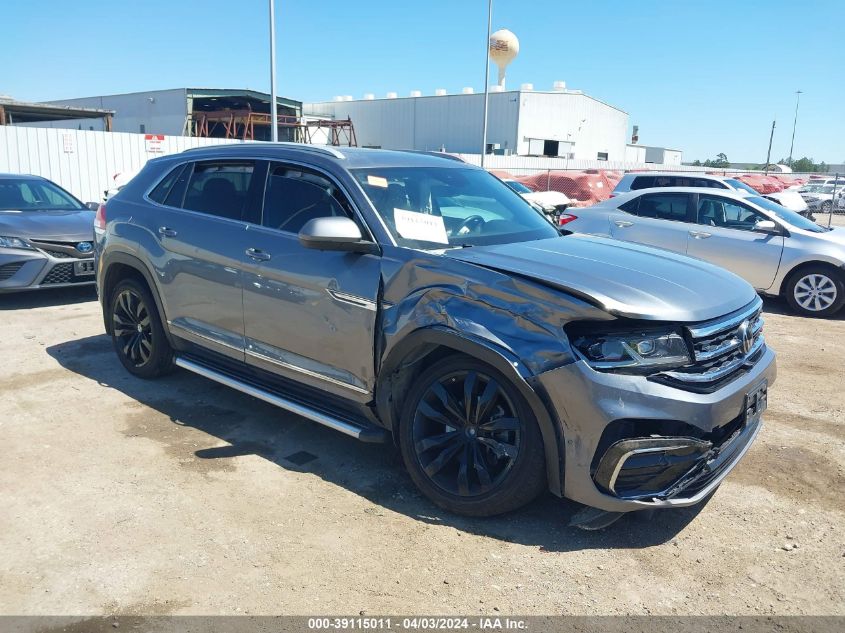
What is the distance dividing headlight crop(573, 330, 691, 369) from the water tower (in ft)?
170

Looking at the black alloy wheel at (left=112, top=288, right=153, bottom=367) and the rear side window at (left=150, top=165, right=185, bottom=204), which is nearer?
the rear side window at (left=150, top=165, right=185, bottom=204)

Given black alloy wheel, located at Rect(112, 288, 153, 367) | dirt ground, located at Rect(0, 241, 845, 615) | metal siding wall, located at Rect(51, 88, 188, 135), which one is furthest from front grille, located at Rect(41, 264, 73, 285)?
metal siding wall, located at Rect(51, 88, 188, 135)

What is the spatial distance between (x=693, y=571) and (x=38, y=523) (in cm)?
315

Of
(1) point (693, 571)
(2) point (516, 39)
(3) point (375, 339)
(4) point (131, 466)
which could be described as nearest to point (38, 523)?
(4) point (131, 466)

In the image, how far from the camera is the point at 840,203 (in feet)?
95.6

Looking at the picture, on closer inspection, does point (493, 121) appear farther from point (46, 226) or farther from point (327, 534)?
point (327, 534)

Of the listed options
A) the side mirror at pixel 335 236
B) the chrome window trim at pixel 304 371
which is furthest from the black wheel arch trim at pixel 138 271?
the side mirror at pixel 335 236

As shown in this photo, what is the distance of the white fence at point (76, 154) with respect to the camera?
15484 mm

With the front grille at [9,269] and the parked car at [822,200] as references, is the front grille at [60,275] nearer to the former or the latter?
the front grille at [9,269]

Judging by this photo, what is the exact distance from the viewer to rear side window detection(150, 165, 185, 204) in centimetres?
506

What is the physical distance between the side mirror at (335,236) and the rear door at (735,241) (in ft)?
22.2

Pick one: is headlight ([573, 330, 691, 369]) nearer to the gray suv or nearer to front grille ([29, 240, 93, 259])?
the gray suv

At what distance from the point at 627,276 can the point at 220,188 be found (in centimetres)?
288

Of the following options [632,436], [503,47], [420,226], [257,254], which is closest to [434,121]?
[503,47]
